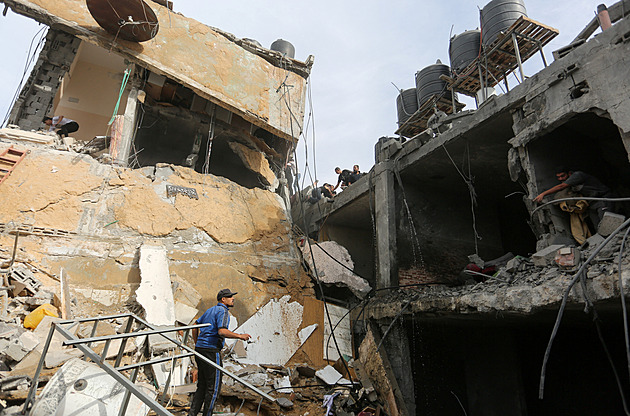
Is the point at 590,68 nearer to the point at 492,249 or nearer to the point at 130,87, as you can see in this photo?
the point at 492,249

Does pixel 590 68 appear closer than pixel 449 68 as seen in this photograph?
Yes

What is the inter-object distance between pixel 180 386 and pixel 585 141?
27.0 feet

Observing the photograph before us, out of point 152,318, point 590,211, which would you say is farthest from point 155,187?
point 590,211

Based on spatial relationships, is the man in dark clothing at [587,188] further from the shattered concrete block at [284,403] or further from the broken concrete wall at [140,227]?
the broken concrete wall at [140,227]

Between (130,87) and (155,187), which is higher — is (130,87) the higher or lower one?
the higher one

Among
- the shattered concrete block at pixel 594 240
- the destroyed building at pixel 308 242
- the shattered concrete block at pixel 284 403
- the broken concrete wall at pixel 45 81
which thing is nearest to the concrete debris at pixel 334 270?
the destroyed building at pixel 308 242

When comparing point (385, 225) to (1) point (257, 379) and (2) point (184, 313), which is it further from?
(2) point (184, 313)

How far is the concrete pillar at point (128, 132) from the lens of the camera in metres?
9.25

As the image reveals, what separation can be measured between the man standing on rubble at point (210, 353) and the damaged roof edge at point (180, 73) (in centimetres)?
669

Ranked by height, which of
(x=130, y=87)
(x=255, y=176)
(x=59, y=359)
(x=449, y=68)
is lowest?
(x=59, y=359)

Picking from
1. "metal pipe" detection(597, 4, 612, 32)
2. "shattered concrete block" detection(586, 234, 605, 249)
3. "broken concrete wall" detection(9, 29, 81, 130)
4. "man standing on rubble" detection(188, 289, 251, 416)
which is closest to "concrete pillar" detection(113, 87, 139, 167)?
"broken concrete wall" detection(9, 29, 81, 130)

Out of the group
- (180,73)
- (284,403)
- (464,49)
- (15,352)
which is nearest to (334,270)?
(284,403)

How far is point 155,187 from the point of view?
350 inches

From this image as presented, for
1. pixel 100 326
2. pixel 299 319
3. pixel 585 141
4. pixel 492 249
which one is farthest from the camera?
pixel 492 249
